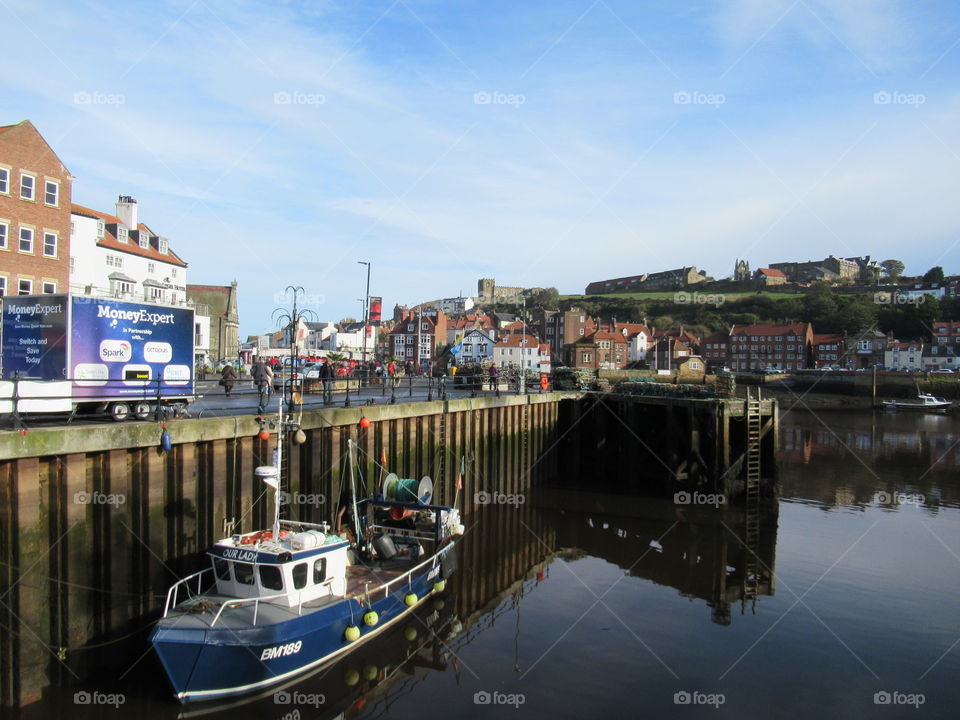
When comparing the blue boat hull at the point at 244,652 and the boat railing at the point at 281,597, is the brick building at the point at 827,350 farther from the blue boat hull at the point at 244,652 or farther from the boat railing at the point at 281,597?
the blue boat hull at the point at 244,652

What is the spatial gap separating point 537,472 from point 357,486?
43.7 ft

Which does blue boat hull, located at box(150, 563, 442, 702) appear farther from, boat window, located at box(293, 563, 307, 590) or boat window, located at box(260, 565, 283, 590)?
boat window, located at box(260, 565, 283, 590)

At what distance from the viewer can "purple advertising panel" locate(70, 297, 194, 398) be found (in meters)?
14.4

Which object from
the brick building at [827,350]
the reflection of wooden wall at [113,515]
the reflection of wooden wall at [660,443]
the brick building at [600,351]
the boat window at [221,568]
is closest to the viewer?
the reflection of wooden wall at [113,515]

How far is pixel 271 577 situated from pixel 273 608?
55 cm

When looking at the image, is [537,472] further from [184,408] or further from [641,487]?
[184,408]

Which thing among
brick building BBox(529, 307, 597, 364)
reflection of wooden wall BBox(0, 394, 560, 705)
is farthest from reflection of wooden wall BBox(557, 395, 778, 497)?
brick building BBox(529, 307, 597, 364)

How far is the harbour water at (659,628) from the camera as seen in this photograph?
12.2m

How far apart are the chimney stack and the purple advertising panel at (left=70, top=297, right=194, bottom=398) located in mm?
39814

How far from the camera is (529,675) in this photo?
13297mm

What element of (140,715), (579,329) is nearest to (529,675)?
(140,715)

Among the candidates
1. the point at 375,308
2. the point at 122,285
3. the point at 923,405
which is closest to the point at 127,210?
the point at 122,285

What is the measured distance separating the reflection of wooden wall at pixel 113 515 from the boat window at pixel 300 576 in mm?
2602

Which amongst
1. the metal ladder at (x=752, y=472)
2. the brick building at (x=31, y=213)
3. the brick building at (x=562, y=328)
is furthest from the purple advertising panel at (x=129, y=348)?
the brick building at (x=562, y=328)
